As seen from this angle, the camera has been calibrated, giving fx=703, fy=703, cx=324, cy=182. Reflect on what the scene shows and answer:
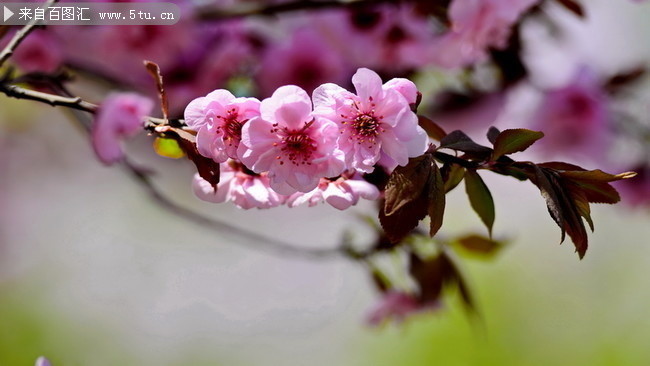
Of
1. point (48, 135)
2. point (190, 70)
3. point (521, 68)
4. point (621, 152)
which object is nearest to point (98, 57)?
point (190, 70)

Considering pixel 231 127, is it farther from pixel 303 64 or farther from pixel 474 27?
pixel 303 64

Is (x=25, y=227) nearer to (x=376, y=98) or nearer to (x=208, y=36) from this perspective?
(x=208, y=36)

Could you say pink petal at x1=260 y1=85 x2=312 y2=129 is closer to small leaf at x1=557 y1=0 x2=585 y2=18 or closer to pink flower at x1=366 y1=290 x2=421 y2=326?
small leaf at x1=557 y1=0 x2=585 y2=18

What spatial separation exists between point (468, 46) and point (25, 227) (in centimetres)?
236

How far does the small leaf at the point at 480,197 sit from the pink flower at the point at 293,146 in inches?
3.3

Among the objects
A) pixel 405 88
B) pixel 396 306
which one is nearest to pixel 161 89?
pixel 405 88

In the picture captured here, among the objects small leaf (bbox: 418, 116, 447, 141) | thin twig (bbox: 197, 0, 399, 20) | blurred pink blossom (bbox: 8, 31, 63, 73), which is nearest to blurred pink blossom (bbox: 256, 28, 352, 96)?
thin twig (bbox: 197, 0, 399, 20)

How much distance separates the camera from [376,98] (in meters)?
0.39

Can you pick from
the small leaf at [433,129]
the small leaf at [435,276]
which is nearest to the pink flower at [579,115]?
the small leaf at [435,276]

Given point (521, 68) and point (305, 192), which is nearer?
point (305, 192)

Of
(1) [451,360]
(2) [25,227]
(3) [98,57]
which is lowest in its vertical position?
(1) [451,360]

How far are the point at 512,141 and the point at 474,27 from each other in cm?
37

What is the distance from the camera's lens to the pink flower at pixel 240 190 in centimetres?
42

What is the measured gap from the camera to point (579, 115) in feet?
3.56
